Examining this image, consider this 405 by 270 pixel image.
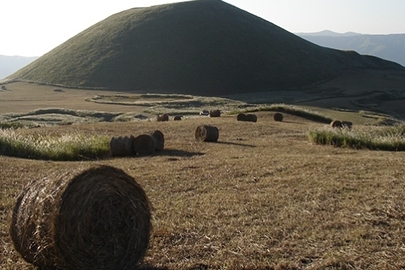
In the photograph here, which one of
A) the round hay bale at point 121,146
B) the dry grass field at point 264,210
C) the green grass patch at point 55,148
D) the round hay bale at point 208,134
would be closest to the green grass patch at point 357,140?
the round hay bale at point 208,134

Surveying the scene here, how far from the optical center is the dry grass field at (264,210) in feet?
21.3

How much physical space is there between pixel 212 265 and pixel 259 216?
7.09 feet

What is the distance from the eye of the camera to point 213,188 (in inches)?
416

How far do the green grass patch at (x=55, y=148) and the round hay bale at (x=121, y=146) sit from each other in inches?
18.2

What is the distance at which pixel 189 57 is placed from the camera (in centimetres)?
9881

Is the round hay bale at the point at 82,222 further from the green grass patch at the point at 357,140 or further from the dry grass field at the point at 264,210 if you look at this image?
the green grass patch at the point at 357,140

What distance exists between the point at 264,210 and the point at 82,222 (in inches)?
142

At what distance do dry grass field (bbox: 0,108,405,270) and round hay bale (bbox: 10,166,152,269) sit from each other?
1.32ft

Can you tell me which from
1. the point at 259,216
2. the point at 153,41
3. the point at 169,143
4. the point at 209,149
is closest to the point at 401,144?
the point at 209,149

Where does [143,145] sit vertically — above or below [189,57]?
below

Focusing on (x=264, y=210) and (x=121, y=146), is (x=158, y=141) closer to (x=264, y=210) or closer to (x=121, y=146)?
(x=121, y=146)

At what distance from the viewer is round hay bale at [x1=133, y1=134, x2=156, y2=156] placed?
17.2 metres

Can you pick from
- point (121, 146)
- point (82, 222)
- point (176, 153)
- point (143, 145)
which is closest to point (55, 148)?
point (121, 146)

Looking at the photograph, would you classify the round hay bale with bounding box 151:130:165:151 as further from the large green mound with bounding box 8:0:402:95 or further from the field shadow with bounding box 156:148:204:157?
the large green mound with bounding box 8:0:402:95
